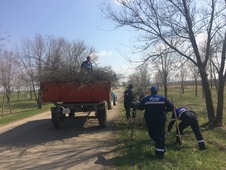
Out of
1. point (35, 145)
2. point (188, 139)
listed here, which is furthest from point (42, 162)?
point (188, 139)

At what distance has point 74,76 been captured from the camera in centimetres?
1201

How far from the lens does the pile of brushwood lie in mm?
11875

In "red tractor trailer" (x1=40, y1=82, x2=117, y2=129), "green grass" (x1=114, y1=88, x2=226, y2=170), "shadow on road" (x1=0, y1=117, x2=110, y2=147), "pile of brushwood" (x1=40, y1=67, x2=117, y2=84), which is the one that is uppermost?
"pile of brushwood" (x1=40, y1=67, x2=117, y2=84)

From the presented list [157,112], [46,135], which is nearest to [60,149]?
[46,135]

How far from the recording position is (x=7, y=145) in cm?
962

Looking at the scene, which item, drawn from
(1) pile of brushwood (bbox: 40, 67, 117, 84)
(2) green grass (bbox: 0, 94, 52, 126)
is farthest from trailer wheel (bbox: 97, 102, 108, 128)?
(2) green grass (bbox: 0, 94, 52, 126)

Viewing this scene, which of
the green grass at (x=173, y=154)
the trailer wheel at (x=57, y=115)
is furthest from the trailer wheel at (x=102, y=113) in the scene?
the green grass at (x=173, y=154)

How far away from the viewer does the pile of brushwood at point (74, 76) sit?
39.0 ft

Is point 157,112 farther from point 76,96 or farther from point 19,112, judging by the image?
point 19,112

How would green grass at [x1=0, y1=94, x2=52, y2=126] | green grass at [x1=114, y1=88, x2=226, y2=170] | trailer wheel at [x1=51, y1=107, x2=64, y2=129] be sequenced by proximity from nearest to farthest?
green grass at [x1=114, y1=88, x2=226, y2=170] → trailer wheel at [x1=51, y1=107, x2=64, y2=129] → green grass at [x1=0, y1=94, x2=52, y2=126]

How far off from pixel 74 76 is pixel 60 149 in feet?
12.8

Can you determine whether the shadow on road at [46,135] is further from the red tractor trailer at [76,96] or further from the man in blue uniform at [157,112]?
the man in blue uniform at [157,112]

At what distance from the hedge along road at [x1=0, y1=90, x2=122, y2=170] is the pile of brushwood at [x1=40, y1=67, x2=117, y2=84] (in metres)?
1.96

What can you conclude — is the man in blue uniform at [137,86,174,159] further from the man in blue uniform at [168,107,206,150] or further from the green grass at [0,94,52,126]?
the green grass at [0,94,52,126]
